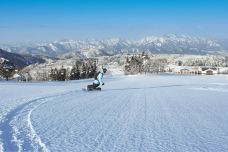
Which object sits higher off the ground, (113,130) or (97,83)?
(97,83)

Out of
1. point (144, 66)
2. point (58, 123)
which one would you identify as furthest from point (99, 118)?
point (144, 66)

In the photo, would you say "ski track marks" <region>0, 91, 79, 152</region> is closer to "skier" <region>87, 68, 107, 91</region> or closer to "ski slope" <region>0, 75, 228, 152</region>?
"ski slope" <region>0, 75, 228, 152</region>

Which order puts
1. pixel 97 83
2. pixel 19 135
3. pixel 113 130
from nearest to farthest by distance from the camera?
pixel 19 135
pixel 113 130
pixel 97 83

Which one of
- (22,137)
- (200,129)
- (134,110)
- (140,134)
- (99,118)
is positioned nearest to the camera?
(22,137)

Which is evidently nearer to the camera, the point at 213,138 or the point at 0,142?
the point at 0,142

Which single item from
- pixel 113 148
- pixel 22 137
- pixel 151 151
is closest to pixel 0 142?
pixel 22 137

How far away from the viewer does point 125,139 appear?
773cm

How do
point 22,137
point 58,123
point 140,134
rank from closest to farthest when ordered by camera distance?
point 22,137
point 140,134
point 58,123

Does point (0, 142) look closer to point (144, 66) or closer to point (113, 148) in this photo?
point (113, 148)

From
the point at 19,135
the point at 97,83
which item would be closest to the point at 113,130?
the point at 19,135

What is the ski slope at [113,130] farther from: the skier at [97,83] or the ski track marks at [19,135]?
the skier at [97,83]

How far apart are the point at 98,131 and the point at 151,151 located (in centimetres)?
221

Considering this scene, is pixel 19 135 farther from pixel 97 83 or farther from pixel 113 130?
pixel 97 83

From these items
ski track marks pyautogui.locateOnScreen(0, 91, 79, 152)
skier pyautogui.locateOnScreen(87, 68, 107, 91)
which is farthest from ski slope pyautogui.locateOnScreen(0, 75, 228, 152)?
skier pyautogui.locateOnScreen(87, 68, 107, 91)
